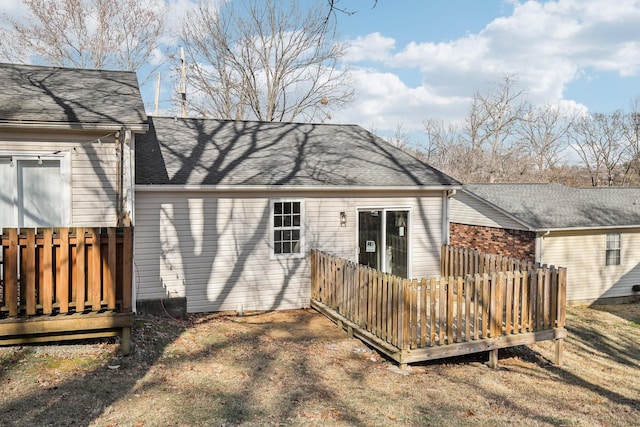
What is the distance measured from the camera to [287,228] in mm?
10344

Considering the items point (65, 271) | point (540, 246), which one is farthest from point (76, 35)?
point (540, 246)

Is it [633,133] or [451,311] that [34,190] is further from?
[633,133]

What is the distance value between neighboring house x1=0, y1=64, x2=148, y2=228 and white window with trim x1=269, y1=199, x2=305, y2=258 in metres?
3.22

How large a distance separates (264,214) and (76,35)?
776 inches

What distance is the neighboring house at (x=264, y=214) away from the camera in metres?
9.50

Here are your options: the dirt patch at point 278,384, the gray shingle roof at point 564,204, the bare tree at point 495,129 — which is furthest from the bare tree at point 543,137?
the dirt patch at point 278,384

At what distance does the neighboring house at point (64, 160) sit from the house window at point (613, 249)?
16065mm

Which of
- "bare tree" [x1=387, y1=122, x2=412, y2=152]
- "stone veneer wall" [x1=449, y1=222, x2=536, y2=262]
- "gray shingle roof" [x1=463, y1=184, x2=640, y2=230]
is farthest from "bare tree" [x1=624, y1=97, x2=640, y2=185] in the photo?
"stone veneer wall" [x1=449, y1=222, x2=536, y2=262]

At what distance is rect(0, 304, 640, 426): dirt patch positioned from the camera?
4.86 meters

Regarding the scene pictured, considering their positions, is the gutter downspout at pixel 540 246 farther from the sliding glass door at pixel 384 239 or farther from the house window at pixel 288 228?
the house window at pixel 288 228

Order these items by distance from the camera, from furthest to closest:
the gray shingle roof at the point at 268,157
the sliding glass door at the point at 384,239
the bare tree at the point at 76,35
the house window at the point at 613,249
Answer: the bare tree at the point at 76,35 < the house window at the point at 613,249 < the sliding glass door at the point at 384,239 < the gray shingle roof at the point at 268,157

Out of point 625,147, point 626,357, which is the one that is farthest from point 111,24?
point 625,147

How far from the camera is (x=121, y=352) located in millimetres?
6176

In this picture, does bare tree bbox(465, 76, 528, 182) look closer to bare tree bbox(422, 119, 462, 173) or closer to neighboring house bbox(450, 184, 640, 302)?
bare tree bbox(422, 119, 462, 173)
